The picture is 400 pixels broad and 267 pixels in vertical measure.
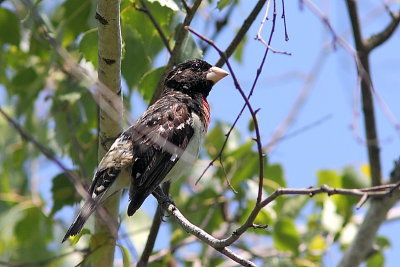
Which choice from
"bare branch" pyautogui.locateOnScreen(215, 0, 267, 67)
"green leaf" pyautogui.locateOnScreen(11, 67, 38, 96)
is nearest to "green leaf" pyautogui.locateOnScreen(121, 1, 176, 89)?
"bare branch" pyautogui.locateOnScreen(215, 0, 267, 67)

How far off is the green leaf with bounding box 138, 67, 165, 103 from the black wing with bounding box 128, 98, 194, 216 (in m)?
0.18

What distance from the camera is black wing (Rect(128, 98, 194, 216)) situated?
4.30 meters

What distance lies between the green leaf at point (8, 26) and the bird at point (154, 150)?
1.22m

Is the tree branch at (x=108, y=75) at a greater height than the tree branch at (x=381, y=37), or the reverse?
the tree branch at (x=381, y=37)

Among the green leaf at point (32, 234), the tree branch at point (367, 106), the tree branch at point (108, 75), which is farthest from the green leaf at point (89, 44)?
the tree branch at point (367, 106)

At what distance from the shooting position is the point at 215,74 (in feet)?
16.8

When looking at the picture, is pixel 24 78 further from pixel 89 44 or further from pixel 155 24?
pixel 155 24

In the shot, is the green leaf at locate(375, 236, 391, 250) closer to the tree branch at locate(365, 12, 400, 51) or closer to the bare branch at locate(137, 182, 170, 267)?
the tree branch at locate(365, 12, 400, 51)

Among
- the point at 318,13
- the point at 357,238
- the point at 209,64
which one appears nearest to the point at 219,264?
the point at 357,238

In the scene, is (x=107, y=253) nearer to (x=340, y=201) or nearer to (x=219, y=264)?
(x=219, y=264)

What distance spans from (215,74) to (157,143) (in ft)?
2.65

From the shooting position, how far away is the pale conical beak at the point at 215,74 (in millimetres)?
5090

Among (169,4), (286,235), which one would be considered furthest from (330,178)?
(169,4)

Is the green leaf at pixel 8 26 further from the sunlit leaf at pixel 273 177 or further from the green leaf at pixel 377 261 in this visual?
the green leaf at pixel 377 261
